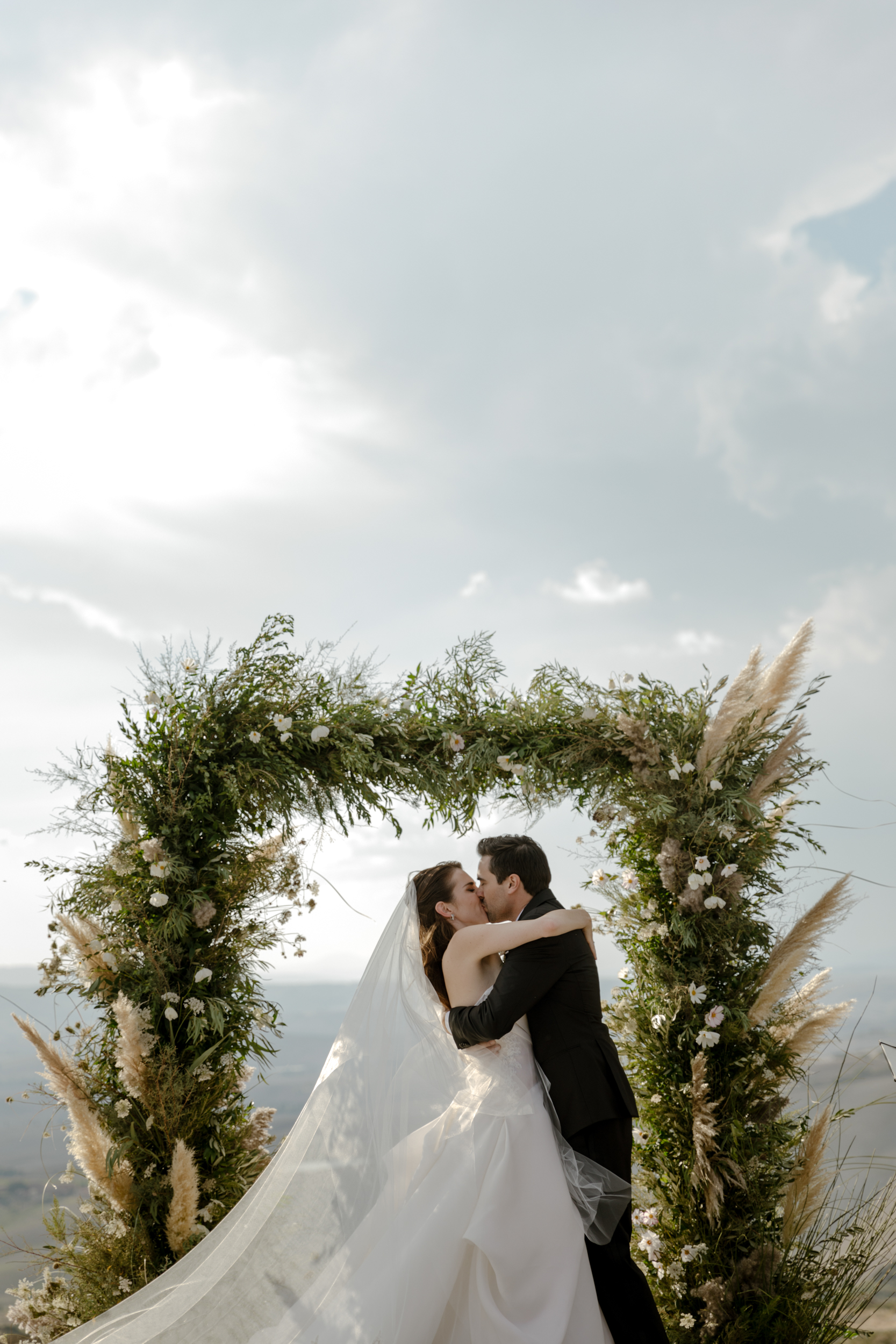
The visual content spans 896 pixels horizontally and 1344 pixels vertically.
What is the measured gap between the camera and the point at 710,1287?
4406mm

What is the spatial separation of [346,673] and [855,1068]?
11.9ft

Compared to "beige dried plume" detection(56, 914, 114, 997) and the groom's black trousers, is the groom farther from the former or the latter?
"beige dried plume" detection(56, 914, 114, 997)

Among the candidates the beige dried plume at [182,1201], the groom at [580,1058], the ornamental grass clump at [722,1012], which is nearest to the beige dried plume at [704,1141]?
the ornamental grass clump at [722,1012]

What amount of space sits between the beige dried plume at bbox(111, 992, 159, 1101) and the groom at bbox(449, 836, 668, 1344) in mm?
1755

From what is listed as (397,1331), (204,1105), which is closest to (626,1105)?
(397,1331)

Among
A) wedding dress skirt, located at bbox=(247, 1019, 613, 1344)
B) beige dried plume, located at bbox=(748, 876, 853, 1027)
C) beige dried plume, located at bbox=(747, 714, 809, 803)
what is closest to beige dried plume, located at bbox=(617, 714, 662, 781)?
beige dried plume, located at bbox=(747, 714, 809, 803)

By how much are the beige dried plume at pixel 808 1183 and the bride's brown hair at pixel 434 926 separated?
7.32 feet

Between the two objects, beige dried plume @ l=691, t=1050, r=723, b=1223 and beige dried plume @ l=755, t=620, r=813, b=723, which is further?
beige dried plume @ l=755, t=620, r=813, b=723

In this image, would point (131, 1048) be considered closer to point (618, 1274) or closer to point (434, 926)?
point (434, 926)

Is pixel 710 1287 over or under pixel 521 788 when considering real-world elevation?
under

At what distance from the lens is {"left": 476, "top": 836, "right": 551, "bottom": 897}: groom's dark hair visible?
406cm

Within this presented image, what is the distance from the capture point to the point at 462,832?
526 cm

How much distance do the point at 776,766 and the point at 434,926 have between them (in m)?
2.32

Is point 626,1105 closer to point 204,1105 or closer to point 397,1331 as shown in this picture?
point 397,1331
